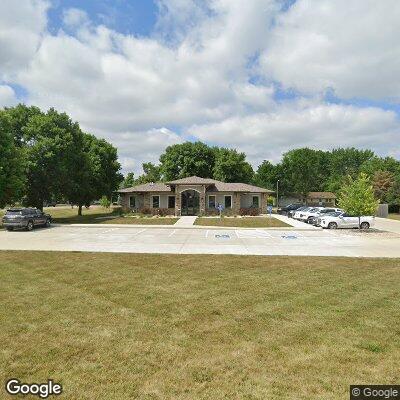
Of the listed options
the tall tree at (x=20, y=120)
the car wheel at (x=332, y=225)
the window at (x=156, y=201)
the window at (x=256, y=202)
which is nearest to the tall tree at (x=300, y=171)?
the window at (x=256, y=202)

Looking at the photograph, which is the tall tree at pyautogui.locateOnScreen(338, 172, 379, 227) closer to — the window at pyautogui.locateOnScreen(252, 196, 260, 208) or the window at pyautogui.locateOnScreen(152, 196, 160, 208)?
the window at pyautogui.locateOnScreen(252, 196, 260, 208)

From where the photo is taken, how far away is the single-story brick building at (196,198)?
43.1 meters

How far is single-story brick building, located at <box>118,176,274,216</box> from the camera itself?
43094 mm

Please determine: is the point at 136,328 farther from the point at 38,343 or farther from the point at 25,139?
the point at 25,139

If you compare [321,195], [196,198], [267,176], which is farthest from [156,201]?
[321,195]

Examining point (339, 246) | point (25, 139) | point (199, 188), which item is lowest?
point (339, 246)

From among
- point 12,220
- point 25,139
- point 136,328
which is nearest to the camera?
point 136,328

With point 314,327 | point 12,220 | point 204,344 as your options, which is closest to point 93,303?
point 204,344

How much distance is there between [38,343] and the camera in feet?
18.5

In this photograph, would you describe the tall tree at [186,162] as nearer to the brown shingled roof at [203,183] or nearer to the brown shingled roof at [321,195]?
the brown shingled roof at [203,183]

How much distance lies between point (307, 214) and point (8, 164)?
29.3m

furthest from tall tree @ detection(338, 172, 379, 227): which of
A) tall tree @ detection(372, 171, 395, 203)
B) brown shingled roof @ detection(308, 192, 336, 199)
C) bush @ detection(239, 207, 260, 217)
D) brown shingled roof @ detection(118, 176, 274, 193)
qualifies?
brown shingled roof @ detection(308, 192, 336, 199)

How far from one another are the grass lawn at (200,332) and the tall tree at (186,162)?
55964 millimetres

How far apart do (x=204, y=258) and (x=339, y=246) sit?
8.42 meters
